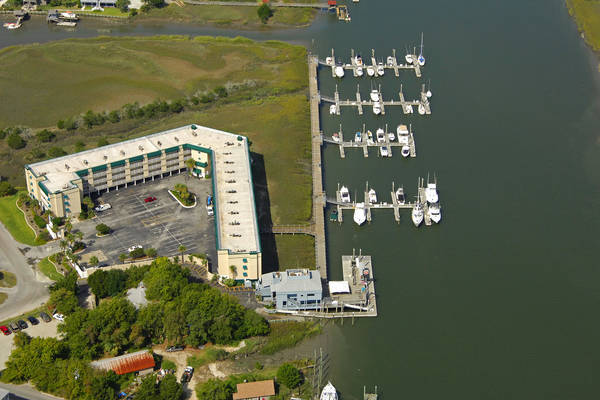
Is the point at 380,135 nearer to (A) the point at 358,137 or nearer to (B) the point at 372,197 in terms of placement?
(A) the point at 358,137

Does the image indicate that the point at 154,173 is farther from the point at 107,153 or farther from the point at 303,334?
the point at 303,334

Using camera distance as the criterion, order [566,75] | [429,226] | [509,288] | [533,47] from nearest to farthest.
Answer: [509,288]
[429,226]
[566,75]
[533,47]

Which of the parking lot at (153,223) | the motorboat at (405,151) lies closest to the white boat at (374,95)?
the motorboat at (405,151)

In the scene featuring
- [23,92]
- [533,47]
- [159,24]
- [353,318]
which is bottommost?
[353,318]

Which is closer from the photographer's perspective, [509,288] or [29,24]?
[509,288]

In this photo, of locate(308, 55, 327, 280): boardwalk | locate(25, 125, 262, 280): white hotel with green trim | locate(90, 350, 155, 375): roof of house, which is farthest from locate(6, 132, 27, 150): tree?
locate(90, 350, 155, 375): roof of house

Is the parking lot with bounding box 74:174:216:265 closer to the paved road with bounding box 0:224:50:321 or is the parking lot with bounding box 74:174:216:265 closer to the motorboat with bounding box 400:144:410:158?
the paved road with bounding box 0:224:50:321

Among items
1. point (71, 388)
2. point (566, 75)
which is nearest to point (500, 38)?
point (566, 75)
